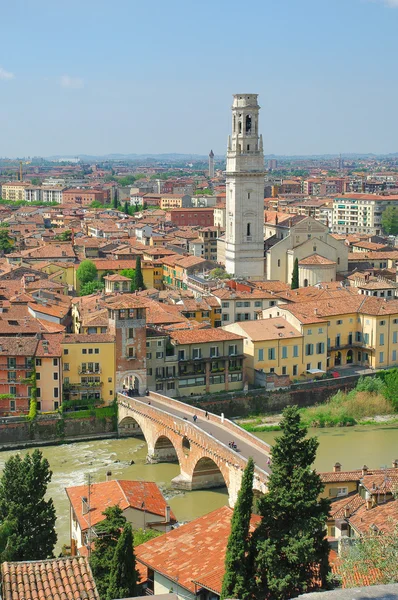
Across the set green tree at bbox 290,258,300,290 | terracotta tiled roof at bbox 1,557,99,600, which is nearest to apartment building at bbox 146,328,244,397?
green tree at bbox 290,258,300,290

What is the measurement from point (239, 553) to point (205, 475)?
11.0 meters

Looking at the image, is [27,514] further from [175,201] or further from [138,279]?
[175,201]

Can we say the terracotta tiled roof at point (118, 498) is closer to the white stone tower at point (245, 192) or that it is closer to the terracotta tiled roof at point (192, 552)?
the terracotta tiled roof at point (192, 552)

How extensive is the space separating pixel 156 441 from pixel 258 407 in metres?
5.48

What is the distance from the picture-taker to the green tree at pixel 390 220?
71875 mm

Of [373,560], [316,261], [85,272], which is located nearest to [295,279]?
[316,261]

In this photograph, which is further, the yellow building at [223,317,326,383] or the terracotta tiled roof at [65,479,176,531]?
the yellow building at [223,317,326,383]

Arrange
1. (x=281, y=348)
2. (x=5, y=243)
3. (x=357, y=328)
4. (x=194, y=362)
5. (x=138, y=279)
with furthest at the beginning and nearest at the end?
(x=5, y=243) < (x=138, y=279) < (x=357, y=328) < (x=281, y=348) < (x=194, y=362)

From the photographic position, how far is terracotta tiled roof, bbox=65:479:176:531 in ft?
54.2

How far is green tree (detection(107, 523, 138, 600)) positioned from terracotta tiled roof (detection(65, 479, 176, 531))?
3.68 meters

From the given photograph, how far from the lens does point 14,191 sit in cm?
11975

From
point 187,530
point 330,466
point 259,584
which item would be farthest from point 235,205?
point 259,584

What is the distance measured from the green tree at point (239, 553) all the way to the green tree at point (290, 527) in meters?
0.22

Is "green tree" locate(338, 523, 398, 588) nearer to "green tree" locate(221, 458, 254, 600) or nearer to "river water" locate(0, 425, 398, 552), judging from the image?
"green tree" locate(221, 458, 254, 600)
